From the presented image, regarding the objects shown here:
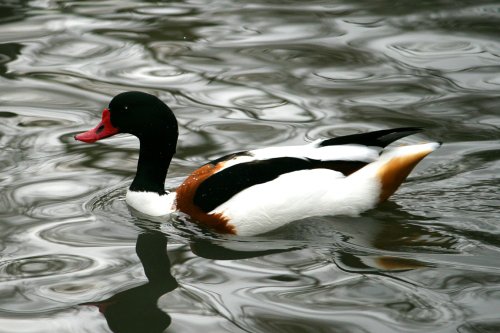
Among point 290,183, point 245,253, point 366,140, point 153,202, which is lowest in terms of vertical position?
point 245,253

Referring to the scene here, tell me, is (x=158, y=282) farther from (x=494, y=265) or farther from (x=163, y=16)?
(x=163, y=16)

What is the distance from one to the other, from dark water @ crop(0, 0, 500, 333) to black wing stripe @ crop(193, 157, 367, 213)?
0.76 feet

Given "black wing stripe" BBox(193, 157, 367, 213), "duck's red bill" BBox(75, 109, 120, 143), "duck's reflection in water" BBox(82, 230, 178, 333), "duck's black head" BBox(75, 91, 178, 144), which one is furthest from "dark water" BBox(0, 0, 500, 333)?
"duck's black head" BBox(75, 91, 178, 144)

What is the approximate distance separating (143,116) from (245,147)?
1294 mm

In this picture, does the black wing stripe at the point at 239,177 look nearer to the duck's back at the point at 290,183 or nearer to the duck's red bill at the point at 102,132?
the duck's back at the point at 290,183

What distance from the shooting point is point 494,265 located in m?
5.73

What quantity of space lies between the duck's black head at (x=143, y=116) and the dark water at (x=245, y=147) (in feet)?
1.83

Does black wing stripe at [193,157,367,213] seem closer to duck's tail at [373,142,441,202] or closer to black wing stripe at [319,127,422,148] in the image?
black wing stripe at [319,127,422,148]

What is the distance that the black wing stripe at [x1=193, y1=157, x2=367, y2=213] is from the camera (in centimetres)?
638

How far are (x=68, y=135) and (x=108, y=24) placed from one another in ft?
9.72

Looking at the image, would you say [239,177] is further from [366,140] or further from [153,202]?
[366,140]

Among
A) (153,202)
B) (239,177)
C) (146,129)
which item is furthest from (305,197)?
(146,129)

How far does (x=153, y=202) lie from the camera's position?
21.9 ft

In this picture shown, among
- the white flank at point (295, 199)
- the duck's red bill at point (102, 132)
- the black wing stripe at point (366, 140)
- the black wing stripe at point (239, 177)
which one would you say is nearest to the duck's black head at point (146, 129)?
the duck's red bill at point (102, 132)
